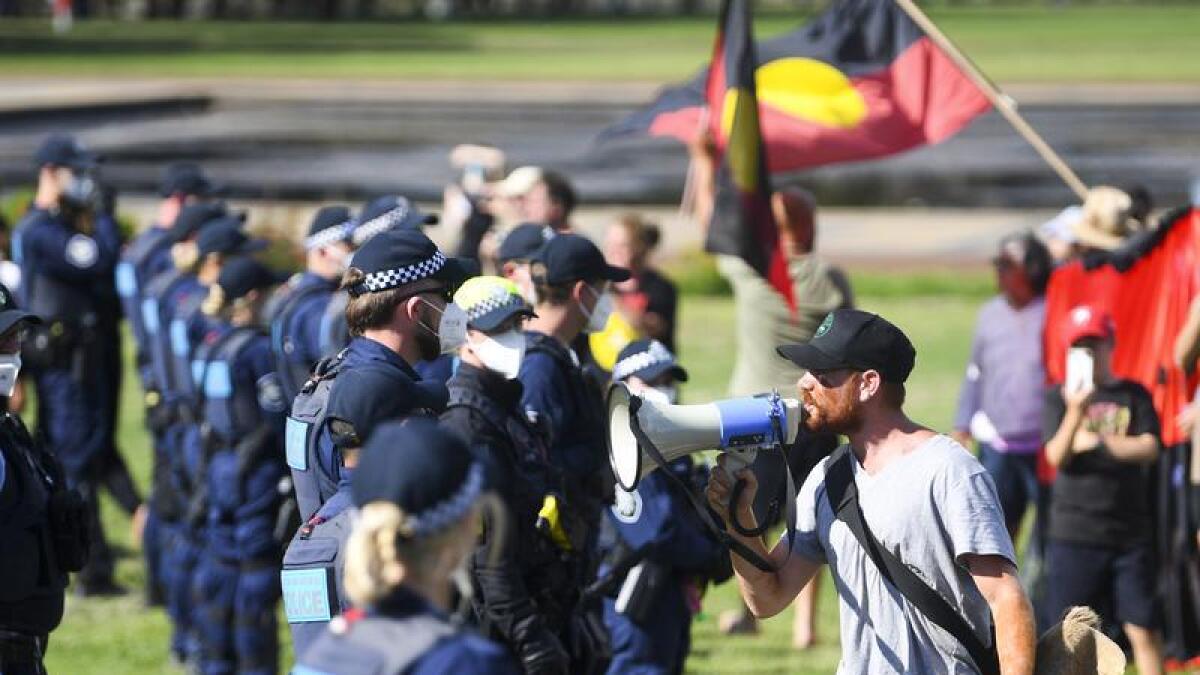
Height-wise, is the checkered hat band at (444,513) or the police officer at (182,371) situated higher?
the checkered hat band at (444,513)

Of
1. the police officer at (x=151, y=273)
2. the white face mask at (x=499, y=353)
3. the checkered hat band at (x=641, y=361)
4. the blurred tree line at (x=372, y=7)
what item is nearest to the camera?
the white face mask at (x=499, y=353)

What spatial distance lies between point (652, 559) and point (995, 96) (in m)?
2.36

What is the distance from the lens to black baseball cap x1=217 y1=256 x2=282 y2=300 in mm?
9773

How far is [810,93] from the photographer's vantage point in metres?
10.1

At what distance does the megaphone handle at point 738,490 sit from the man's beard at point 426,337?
989mm


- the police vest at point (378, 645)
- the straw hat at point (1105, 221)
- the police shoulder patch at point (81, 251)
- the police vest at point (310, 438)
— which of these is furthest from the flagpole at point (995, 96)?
the police shoulder patch at point (81, 251)

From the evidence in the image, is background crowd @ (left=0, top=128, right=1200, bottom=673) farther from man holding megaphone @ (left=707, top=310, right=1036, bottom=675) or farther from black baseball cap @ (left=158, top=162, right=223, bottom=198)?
man holding megaphone @ (left=707, top=310, right=1036, bottom=675)

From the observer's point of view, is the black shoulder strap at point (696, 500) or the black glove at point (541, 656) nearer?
the black shoulder strap at point (696, 500)

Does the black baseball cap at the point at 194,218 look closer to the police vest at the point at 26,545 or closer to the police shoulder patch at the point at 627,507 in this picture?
the police shoulder patch at the point at 627,507

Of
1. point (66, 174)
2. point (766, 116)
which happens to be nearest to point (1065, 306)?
point (766, 116)

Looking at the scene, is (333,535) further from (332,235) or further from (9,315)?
(332,235)

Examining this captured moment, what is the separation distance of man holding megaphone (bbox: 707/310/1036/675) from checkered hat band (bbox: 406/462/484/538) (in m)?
1.80

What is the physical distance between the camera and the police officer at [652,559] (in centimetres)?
813

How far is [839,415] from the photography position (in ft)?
18.3
